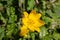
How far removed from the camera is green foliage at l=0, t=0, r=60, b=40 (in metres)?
2.93

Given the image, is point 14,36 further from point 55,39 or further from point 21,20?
point 55,39

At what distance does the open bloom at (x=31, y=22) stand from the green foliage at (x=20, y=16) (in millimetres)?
58

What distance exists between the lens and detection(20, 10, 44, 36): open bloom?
9.40 feet

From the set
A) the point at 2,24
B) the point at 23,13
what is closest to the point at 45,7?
the point at 23,13

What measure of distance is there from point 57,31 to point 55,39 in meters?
0.22

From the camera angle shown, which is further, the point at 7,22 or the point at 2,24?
the point at 2,24

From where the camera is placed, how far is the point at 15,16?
2965 mm

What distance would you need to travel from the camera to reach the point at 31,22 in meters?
2.96

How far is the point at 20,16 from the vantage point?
305 cm

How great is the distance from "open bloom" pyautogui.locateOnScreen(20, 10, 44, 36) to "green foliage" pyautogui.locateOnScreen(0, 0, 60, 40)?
0.06 metres

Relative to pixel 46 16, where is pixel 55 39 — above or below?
below

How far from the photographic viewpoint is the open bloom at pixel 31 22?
2.87m

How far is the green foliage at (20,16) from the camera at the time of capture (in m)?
2.93

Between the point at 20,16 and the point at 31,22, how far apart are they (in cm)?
17
